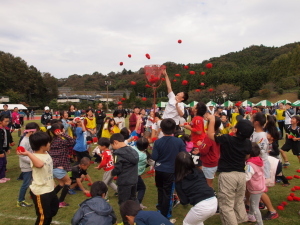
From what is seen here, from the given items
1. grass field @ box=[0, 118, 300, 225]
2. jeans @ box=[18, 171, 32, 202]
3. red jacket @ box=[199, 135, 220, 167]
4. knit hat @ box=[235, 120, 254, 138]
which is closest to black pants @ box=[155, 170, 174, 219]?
grass field @ box=[0, 118, 300, 225]

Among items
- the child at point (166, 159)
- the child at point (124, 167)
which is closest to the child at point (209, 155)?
the child at point (166, 159)

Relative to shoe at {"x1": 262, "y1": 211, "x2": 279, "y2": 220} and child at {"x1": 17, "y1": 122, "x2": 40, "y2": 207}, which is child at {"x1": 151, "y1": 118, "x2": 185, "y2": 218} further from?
child at {"x1": 17, "y1": 122, "x2": 40, "y2": 207}

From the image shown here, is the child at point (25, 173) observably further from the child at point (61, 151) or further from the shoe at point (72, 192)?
the shoe at point (72, 192)

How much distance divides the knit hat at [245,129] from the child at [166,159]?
40.0 inches

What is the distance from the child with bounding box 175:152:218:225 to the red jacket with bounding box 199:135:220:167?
3.96ft

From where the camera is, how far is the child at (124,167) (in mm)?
4012

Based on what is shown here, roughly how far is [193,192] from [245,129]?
1.23 m

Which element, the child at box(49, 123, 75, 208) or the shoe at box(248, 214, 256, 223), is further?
the child at box(49, 123, 75, 208)

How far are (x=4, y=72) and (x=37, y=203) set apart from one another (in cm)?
7204

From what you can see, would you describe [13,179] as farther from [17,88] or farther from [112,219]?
[17,88]

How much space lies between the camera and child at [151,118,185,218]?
420cm

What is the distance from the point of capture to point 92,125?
370 inches

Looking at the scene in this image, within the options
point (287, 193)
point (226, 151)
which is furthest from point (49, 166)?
point (287, 193)

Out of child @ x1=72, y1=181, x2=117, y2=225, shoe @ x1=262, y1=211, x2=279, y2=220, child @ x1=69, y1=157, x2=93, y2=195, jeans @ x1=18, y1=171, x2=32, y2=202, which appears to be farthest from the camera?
child @ x1=69, y1=157, x2=93, y2=195
